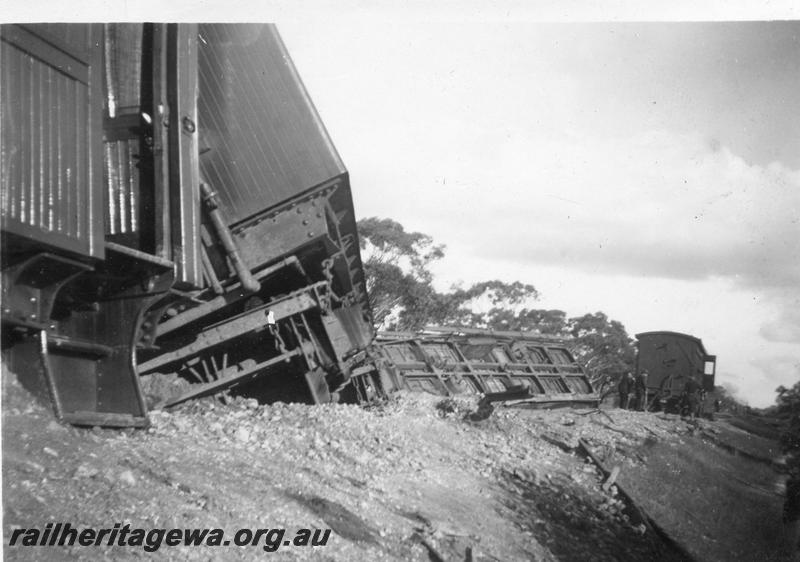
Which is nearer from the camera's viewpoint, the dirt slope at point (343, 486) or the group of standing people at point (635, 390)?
the dirt slope at point (343, 486)

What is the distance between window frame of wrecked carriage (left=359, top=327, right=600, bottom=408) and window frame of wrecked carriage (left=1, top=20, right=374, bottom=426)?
345 centimetres

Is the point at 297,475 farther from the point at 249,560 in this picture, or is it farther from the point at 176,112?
the point at 176,112

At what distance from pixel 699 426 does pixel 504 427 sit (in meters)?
8.80

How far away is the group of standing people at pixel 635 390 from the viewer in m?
16.5

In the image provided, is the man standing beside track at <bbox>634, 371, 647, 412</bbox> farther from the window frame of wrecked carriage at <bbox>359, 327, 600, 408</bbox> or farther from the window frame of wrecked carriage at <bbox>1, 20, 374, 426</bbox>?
the window frame of wrecked carriage at <bbox>1, 20, 374, 426</bbox>

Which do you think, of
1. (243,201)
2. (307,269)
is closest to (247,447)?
(243,201)

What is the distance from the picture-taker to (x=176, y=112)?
157 inches

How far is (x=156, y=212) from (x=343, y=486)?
235cm

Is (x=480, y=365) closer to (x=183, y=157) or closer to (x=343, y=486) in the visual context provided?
(x=343, y=486)
